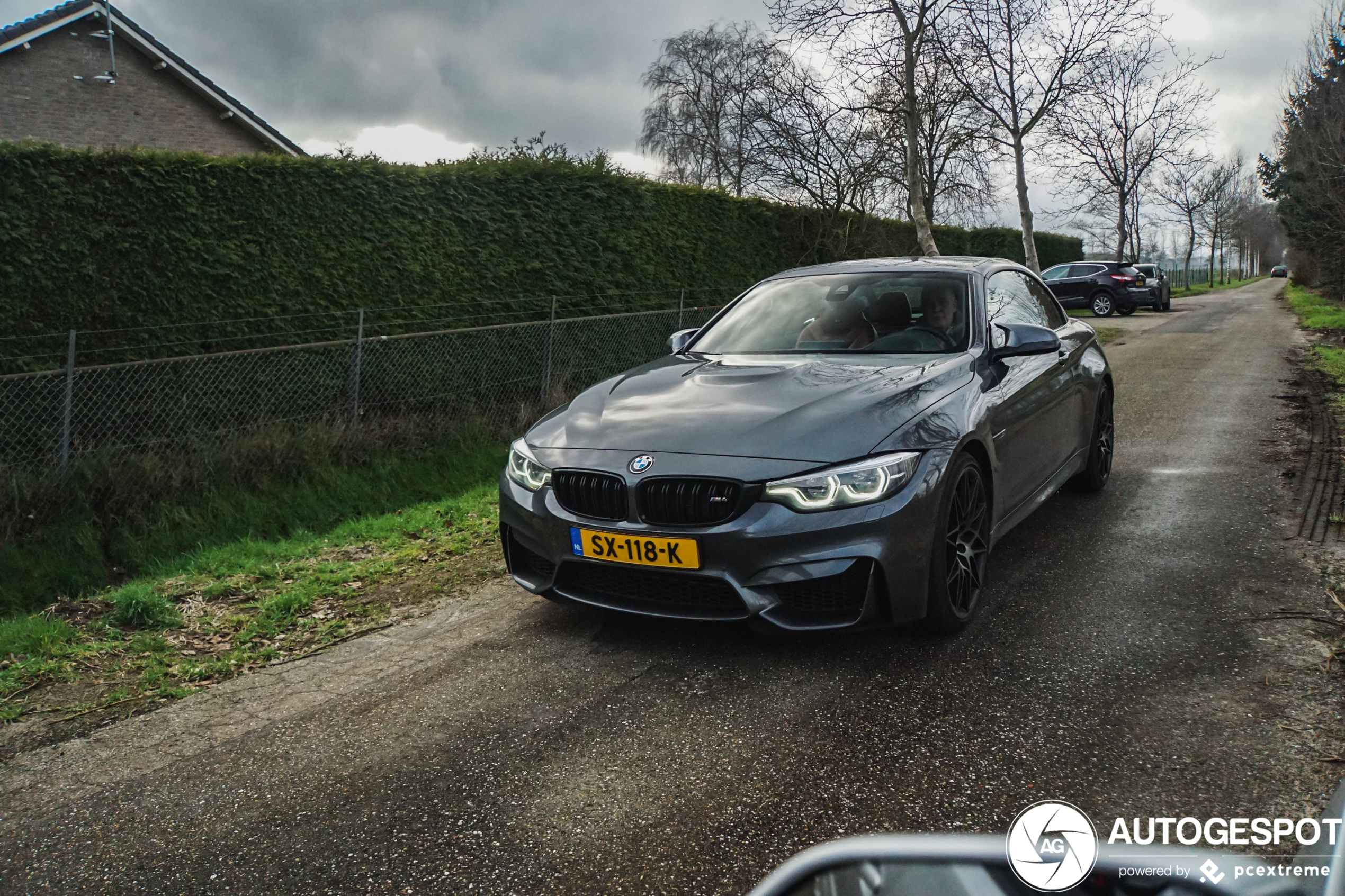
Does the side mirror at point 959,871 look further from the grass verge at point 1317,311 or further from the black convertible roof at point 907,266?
the grass verge at point 1317,311

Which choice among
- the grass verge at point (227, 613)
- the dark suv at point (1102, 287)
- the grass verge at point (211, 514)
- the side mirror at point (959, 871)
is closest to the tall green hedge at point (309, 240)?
the grass verge at point (211, 514)

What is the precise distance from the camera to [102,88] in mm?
20297

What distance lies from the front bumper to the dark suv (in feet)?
92.1

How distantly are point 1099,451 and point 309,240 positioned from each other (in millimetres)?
7046

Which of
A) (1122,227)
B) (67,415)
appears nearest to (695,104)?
(1122,227)

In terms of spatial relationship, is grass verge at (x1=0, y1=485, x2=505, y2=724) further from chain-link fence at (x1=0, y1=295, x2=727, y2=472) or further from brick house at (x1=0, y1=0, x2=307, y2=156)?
brick house at (x1=0, y1=0, x2=307, y2=156)

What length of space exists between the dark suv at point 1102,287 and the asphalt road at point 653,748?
27462 millimetres

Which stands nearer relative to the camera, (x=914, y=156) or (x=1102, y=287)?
(x=914, y=156)

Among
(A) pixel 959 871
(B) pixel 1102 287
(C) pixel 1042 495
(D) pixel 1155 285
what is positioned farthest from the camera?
(D) pixel 1155 285

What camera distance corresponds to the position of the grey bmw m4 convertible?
138 inches

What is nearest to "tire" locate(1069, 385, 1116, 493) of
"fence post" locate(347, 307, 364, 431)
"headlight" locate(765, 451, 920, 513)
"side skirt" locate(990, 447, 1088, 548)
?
"side skirt" locate(990, 447, 1088, 548)

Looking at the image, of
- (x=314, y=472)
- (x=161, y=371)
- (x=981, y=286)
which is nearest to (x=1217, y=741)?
(x=981, y=286)

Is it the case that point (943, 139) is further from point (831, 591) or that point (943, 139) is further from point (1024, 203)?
point (831, 591)

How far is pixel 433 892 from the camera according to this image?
95.6 inches
